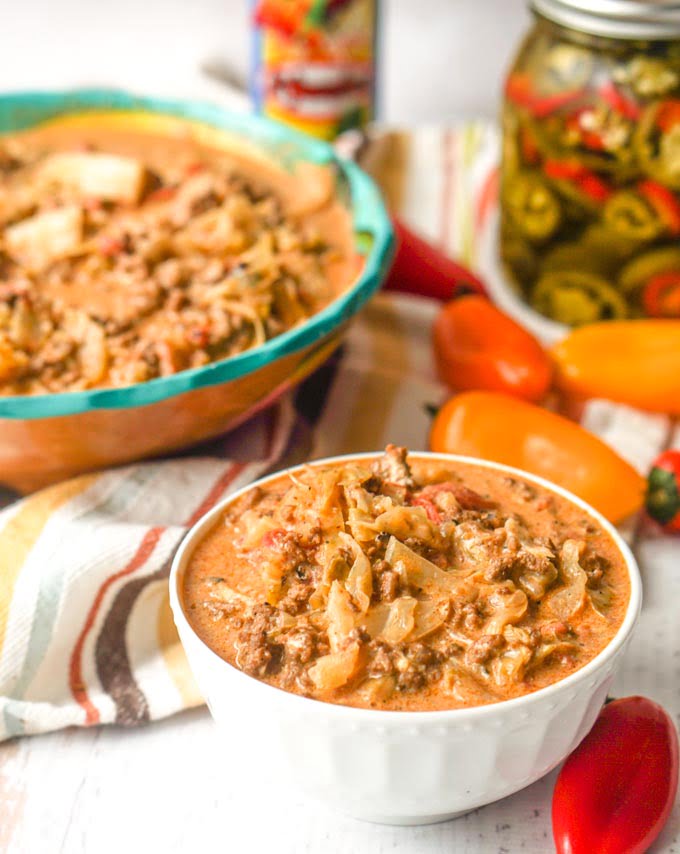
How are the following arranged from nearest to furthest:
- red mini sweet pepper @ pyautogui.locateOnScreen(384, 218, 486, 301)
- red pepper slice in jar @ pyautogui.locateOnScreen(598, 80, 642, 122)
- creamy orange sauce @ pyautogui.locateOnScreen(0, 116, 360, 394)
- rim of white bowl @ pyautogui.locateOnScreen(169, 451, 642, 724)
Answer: rim of white bowl @ pyautogui.locateOnScreen(169, 451, 642, 724) → creamy orange sauce @ pyautogui.locateOnScreen(0, 116, 360, 394) → red pepper slice in jar @ pyautogui.locateOnScreen(598, 80, 642, 122) → red mini sweet pepper @ pyautogui.locateOnScreen(384, 218, 486, 301)

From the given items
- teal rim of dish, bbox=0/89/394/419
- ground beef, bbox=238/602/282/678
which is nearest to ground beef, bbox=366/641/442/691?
ground beef, bbox=238/602/282/678

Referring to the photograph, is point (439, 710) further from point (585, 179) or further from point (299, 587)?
point (585, 179)

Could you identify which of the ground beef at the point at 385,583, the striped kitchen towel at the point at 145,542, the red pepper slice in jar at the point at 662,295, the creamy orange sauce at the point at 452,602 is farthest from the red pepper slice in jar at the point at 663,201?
the ground beef at the point at 385,583

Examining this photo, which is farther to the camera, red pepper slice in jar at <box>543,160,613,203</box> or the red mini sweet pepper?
the red mini sweet pepper

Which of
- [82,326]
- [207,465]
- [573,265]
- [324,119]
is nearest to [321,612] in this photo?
[207,465]

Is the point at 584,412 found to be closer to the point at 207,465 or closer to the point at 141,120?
the point at 207,465

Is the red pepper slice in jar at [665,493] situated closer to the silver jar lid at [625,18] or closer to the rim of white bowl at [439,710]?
the rim of white bowl at [439,710]

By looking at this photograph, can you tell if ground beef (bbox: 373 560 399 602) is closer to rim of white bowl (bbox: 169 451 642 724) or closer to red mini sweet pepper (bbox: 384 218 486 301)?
rim of white bowl (bbox: 169 451 642 724)
